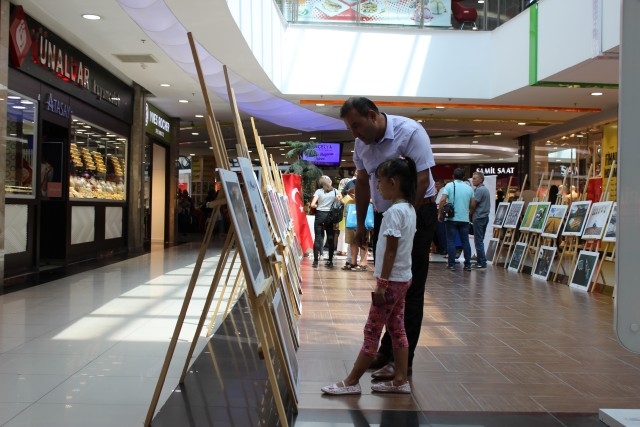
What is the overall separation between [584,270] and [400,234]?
5382 millimetres

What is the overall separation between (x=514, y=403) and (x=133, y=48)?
770cm

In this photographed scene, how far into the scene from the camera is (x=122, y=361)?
3590 mm

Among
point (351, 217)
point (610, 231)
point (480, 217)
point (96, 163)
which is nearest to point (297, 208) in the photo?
point (351, 217)

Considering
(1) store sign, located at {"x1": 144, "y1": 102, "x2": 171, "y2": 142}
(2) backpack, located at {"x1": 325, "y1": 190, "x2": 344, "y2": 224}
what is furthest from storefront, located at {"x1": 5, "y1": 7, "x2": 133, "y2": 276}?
(2) backpack, located at {"x1": 325, "y1": 190, "x2": 344, "y2": 224}

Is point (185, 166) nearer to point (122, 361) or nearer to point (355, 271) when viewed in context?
point (355, 271)

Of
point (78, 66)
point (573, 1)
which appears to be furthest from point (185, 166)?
point (573, 1)

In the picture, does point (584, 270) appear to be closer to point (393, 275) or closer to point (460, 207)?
point (460, 207)

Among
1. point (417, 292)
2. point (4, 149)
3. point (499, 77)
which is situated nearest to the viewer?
point (417, 292)

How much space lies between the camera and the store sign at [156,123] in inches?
510

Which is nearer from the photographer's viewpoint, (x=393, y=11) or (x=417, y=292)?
(x=417, y=292)

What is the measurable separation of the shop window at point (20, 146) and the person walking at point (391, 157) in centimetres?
510

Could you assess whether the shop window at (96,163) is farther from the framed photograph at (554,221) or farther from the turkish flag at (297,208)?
the framed photograph at (554,221)

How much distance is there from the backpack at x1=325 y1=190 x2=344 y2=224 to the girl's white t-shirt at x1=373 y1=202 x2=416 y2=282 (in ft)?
21.2

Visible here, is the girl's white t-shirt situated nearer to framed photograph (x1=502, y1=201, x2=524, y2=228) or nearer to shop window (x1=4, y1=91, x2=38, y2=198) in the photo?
shop window (x1=4, y1=91, x2=38, y2=198)
